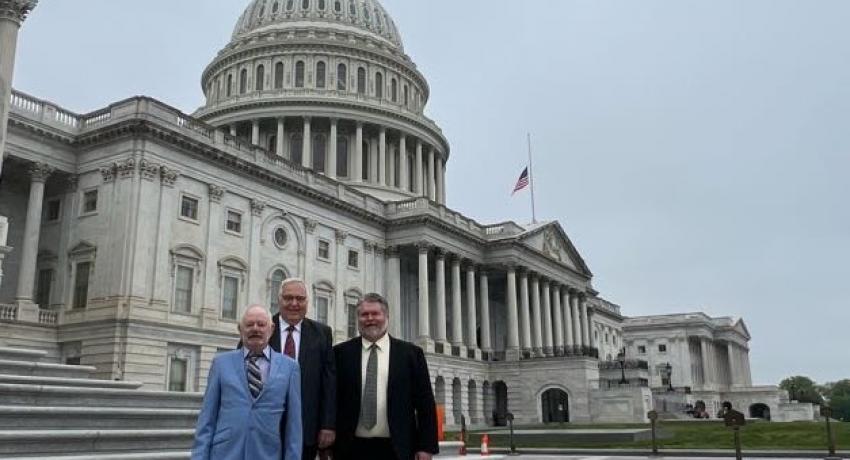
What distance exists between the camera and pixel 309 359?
7820 mm

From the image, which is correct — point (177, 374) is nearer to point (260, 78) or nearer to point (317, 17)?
point (260, 78)

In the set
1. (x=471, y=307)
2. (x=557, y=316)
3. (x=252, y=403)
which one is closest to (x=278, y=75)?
(x=471, y=307)

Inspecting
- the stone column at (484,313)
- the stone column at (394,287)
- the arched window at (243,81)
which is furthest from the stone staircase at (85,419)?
the arched window at (243,81)

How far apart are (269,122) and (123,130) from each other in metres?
35.7

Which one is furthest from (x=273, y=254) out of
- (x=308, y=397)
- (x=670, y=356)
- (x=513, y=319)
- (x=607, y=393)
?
(x=670, y=356)

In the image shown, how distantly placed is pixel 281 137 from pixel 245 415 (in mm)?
68749

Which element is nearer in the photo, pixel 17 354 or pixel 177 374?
pixel 17 354

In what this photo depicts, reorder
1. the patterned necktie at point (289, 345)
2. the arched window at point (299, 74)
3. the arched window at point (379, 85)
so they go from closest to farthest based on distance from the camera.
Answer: the patterned necktie at point (289, 345)
the arched window at point (299, 74)
the arched window at point (379, 85)

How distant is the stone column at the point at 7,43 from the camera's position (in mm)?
18781

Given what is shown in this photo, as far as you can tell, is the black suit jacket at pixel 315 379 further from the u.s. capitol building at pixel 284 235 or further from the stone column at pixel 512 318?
the stone column at pixel 512 318

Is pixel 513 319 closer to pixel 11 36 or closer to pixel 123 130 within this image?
pixel 123 130

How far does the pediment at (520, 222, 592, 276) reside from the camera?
7075 centimetres

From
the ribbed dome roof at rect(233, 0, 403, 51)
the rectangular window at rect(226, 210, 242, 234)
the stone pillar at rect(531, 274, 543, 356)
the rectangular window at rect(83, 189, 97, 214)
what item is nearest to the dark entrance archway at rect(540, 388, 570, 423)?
the stone pillar at rect(531, 274, 543, 356)

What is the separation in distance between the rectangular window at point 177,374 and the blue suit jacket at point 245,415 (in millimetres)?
34430
